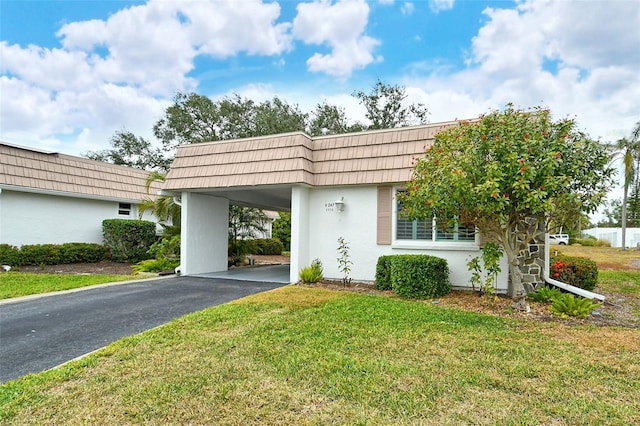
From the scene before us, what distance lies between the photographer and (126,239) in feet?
45.6

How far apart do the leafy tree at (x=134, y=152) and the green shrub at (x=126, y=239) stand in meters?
13.2

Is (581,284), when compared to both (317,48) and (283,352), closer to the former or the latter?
(283,352)

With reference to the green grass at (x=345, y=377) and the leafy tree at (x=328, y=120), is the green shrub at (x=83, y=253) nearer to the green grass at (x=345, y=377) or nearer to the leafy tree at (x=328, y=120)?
the green grass at (x=345, y=377)

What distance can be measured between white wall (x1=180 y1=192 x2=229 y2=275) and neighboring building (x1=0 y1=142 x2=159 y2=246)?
601 centimetres

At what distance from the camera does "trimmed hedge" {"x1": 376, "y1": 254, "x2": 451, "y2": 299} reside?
6.95 metres

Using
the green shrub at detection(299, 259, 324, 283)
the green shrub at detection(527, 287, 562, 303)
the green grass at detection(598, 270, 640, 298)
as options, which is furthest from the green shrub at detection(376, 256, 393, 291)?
the green grass at detection(598, 270, 640, 298)

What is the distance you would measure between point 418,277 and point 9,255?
41.6 ft

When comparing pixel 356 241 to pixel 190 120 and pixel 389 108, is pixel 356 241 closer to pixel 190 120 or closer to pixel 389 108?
pixel 389 108

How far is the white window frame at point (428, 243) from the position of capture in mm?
7633

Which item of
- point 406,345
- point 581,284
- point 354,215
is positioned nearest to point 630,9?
point 581,284

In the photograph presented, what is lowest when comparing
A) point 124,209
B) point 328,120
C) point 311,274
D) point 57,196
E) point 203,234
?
point 311,274

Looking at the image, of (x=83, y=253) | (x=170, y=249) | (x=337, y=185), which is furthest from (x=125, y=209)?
(x=337, y=185)

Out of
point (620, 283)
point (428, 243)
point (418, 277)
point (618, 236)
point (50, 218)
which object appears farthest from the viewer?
point (618, 236)

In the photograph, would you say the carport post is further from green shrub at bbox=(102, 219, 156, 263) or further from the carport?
green shrub at bbox=(102, 219, 156, 263)
